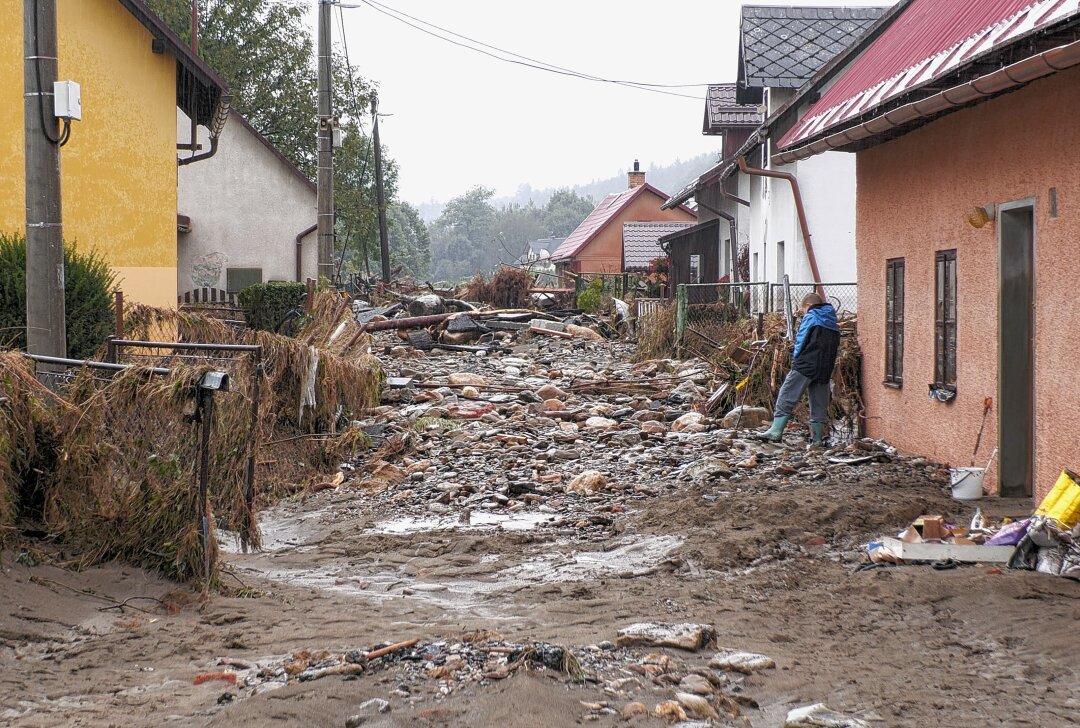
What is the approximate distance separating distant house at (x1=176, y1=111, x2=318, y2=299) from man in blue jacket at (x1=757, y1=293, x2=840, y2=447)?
19.2 meters

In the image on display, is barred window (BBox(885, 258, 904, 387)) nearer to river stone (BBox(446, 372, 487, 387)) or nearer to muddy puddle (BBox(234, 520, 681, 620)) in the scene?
muddy puddle (BBox(234, 520, 681, 620))

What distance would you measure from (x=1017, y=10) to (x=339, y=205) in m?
42.0

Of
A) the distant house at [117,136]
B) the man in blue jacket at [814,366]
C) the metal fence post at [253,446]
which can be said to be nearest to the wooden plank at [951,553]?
the metal fence post at [253,446]

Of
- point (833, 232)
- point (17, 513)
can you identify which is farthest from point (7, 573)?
point (833, 232)

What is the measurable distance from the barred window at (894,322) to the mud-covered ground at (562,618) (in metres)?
1.62

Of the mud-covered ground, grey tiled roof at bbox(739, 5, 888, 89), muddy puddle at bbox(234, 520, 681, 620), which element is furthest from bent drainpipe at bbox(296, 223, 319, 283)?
muddy puddle at bbox(234, 520, 681, 620)

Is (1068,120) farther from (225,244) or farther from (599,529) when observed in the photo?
(225,244)

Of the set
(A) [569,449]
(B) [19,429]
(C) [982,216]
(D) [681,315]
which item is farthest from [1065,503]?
(D) [681,315]

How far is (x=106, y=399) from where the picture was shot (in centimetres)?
661

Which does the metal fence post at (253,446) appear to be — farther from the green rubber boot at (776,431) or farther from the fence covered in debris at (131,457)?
the green rubber boot at (776,431)

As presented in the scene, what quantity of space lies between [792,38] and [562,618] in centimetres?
1959

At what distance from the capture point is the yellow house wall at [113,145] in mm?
15055

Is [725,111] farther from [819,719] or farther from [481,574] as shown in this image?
[819,719]

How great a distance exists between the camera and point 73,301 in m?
11.9
